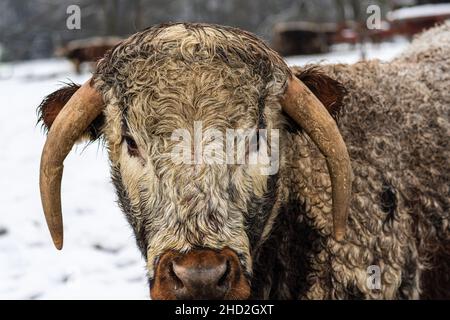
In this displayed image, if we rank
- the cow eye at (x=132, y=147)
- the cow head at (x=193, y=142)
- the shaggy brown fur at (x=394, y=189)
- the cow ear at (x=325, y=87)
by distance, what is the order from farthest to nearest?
the shaggy brown fur at (x=394, y=189) < the cow ear at (x=325, y=87) < the cow eye at (x=132, y=147) < the cow head at (x=193, y=142)

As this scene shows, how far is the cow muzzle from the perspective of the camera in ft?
7.47

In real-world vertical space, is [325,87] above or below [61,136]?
above

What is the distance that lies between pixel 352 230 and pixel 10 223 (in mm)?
4174

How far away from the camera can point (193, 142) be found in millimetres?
2541

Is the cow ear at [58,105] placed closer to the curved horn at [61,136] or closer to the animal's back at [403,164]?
the curved horn at [61,136]

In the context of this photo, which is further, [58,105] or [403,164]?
[403,164]

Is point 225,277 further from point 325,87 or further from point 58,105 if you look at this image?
point 58,105

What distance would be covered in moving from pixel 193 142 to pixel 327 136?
67 cm

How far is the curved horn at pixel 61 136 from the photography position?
112 inches

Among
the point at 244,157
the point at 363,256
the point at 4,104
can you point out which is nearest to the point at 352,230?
the point at 363,256

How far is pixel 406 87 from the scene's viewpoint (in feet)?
12.1

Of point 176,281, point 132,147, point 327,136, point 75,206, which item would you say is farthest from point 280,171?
point 75,206

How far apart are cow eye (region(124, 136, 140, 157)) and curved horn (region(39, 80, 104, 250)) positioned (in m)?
0.24

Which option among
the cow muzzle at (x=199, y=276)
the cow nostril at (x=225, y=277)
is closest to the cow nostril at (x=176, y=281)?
the cow muzzle at (x=199, y=276)
